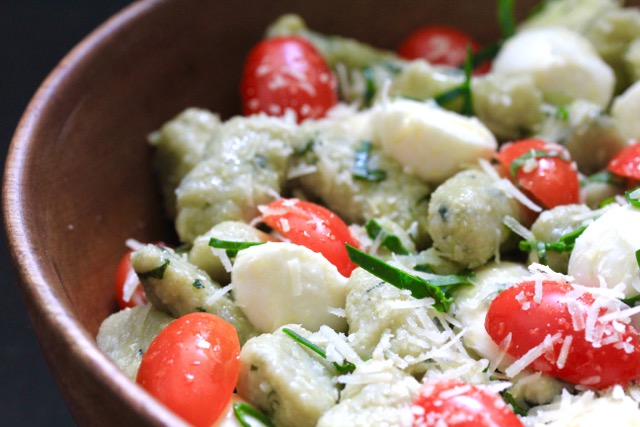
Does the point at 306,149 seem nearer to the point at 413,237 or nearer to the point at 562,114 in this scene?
the point at 413,237

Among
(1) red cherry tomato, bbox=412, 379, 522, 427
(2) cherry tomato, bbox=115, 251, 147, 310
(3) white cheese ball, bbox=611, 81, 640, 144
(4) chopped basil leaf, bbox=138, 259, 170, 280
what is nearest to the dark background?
(2) cherry tomato, bbox=115, 251, 147, 310

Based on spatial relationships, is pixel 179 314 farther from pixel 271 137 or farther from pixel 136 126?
pixel 136 126

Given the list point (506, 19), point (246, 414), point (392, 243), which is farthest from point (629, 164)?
point (246, 414)

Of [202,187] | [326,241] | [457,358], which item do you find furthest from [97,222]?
[457,358]

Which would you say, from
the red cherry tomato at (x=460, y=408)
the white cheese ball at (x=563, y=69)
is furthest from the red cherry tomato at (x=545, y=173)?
the red cherry tomato at (x=460, y=408)

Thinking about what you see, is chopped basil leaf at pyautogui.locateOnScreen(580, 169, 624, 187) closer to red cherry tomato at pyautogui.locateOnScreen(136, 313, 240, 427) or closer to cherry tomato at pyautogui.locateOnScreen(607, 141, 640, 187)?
cherry tomato at pyautogui.locateOnScreen(607, 141, 640, 187)
